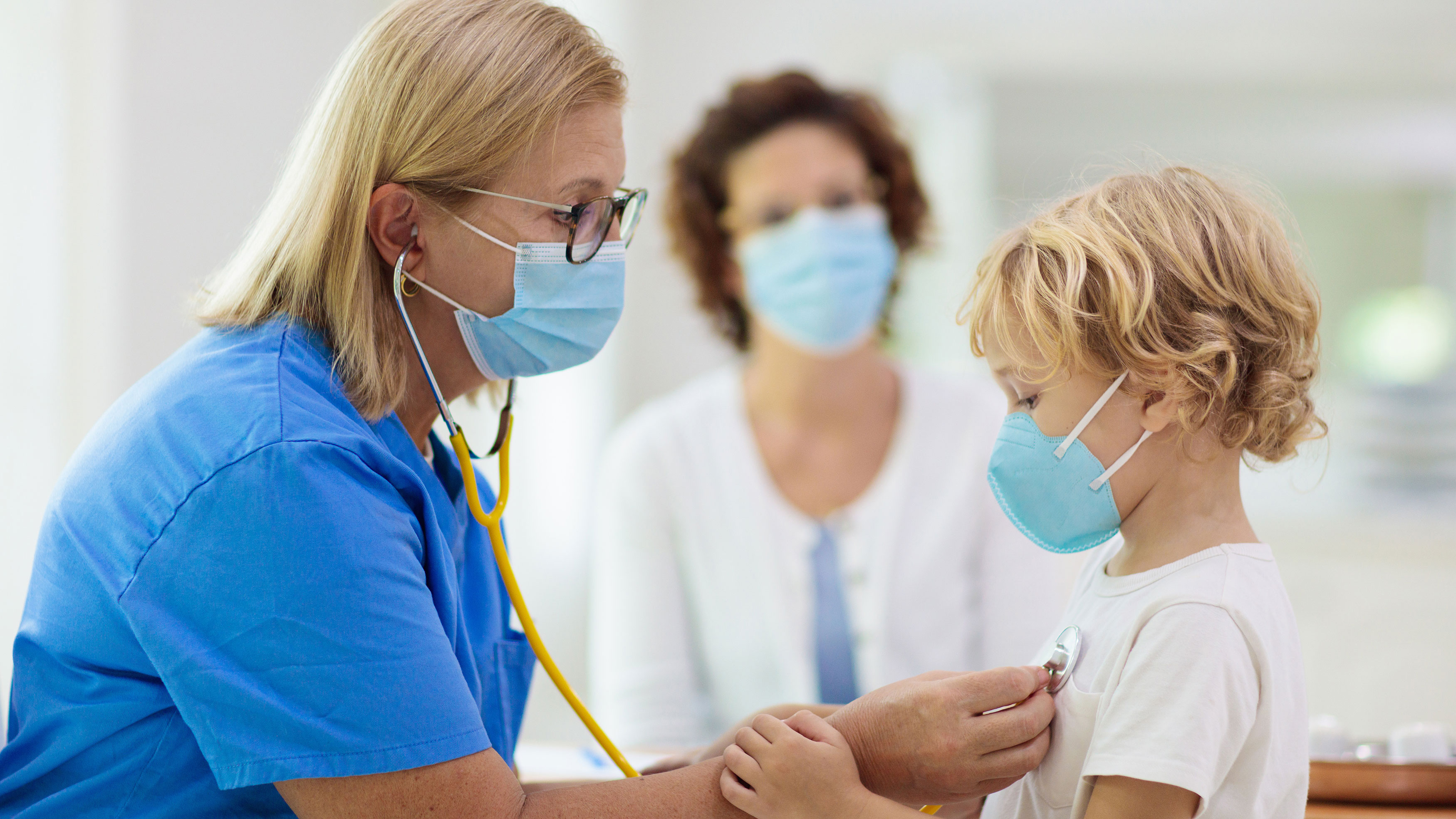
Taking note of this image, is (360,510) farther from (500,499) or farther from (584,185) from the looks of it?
(584,185)

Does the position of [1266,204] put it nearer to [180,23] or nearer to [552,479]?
[180,23]

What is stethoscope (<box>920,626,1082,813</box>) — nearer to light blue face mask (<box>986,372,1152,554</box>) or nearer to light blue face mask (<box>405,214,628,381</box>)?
light blue face mask (<box>986,372,1152,554</box>)

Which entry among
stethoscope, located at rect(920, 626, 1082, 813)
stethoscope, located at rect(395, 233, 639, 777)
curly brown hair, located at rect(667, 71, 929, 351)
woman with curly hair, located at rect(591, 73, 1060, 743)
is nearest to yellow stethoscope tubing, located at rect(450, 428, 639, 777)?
stethoscope, located at rect(395, 233, 639, 777)

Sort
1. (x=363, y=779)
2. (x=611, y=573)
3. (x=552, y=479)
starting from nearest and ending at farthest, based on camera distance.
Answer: (x=363, y=779) < (x=611, y=573) < (x=552, y=479)

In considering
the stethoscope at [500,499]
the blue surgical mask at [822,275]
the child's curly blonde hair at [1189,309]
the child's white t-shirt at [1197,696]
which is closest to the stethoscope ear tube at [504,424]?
the stethoscope at [500,499]

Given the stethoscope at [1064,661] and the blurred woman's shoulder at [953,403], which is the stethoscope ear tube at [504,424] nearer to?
the stethoscope at [1064,661]

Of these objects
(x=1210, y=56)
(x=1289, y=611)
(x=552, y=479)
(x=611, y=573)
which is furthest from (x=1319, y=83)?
(x=1289, y=611)

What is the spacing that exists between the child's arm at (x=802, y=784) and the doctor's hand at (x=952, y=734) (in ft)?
0.10

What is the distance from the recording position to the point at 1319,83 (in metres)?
4.13

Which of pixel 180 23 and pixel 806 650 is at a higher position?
pixel 180 23

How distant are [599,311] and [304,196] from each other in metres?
0.33

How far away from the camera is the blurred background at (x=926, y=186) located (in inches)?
60.5

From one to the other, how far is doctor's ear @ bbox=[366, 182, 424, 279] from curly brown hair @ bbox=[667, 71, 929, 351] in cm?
125

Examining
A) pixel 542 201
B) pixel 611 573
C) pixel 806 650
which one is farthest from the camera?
pixel 611 573
